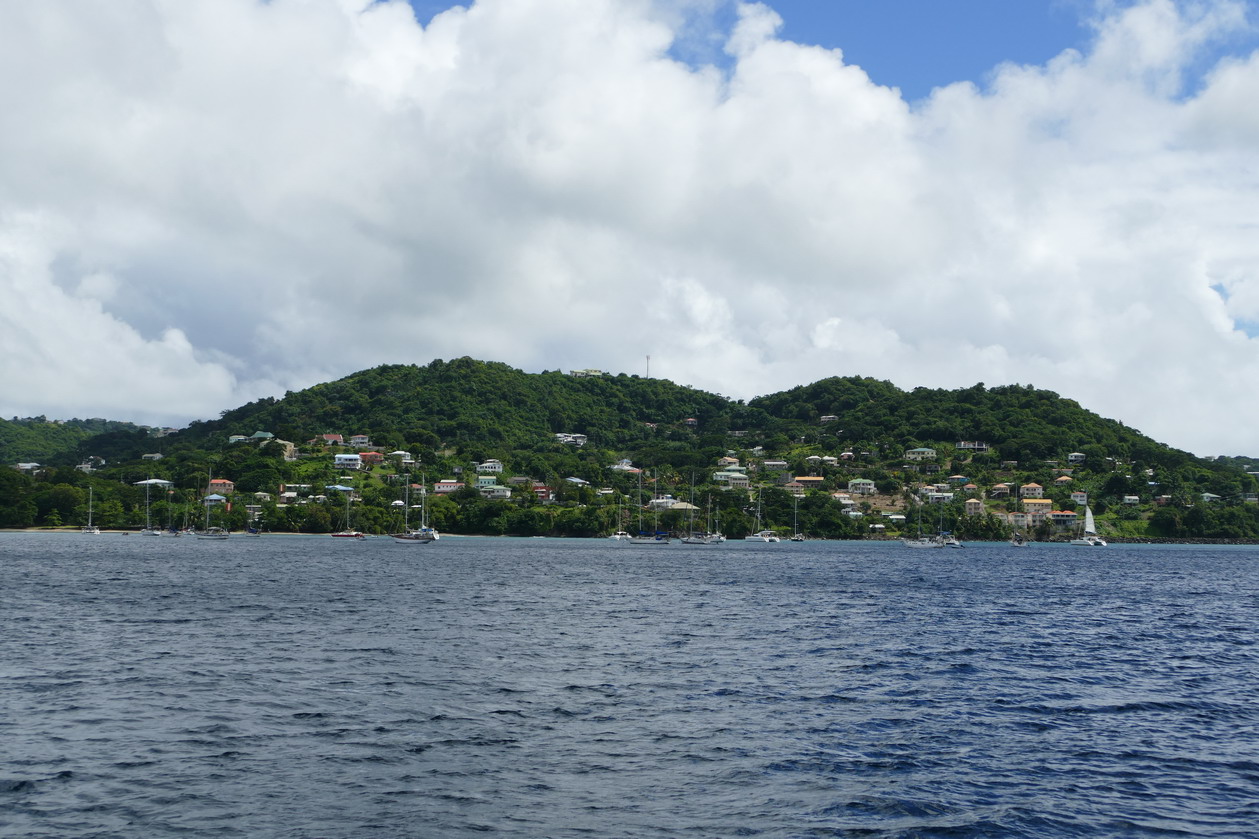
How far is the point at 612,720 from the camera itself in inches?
1059

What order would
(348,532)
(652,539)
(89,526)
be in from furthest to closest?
(652,539), (89,526), (348,532)

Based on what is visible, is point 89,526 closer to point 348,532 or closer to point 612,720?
point 348,532

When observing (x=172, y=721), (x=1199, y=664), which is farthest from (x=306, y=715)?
(x=1199, y=664)

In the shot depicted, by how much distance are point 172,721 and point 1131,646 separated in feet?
126

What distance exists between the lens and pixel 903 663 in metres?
38.2

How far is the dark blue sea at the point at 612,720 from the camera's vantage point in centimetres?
1952

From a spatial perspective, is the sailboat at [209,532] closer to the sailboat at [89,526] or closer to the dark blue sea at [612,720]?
the sailboat at [89,526]

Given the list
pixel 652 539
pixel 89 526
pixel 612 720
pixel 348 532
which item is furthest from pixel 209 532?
pixel 612 720

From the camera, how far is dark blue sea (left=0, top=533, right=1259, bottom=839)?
64.0 ft

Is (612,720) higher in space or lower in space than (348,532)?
lower

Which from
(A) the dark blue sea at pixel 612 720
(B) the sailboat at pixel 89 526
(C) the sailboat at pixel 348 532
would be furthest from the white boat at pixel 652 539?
(A) the dark blue sea at pixel 612 720

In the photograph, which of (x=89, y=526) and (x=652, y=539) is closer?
(x=89, y=526)

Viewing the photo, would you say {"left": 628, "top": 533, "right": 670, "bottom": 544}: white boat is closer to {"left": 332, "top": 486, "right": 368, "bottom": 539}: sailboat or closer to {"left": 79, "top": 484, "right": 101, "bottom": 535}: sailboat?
{"left": 332, "top": 486, "right": 368, "bottom": 539}: sailboat

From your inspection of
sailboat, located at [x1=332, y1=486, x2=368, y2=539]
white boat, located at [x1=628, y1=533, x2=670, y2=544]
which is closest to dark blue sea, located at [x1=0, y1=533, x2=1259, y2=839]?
sailboat, located at [x1=332, y1=486, x2=368, y2=539]
